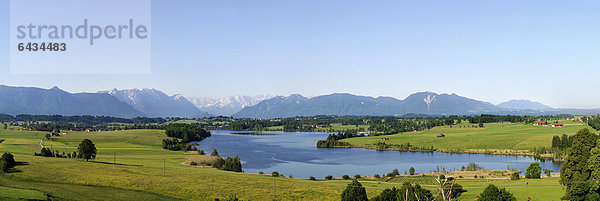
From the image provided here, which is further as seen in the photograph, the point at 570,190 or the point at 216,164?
the point at 216,164

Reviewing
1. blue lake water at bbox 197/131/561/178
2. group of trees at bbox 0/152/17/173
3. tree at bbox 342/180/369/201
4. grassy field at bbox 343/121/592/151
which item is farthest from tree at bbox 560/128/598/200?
grassy field at bbox 343/121/592/151

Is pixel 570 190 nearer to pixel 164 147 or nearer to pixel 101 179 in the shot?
pixel 101 179

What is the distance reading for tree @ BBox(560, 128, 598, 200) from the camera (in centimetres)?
4600

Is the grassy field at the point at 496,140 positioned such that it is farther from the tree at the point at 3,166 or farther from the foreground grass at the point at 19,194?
the foreground grass at the point at 19,194

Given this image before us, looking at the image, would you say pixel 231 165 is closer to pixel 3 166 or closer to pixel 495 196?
pixel 3 166

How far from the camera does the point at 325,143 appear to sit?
573 ft

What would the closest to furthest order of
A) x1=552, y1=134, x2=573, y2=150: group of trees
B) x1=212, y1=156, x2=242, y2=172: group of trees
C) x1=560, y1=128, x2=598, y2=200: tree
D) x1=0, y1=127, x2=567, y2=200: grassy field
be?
1. x1=560, y1=128, x2=598, y2=200: tree
2. x1=0, y1=127, x2=567, y2=200: grassy field
3. x1=212, y1=156, x2=242, y2=172: group of trees
4. x1=552, y1=134, x2=573, y2=150: group of trees

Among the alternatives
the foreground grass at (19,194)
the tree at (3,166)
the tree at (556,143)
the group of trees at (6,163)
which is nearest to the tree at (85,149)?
the group of trees at (6,163)

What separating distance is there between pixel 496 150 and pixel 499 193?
107 m

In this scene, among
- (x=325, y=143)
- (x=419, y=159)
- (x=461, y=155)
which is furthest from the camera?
(x=325, y=143)

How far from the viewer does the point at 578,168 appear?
4828 centimetres

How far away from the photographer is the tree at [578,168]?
46000 mm

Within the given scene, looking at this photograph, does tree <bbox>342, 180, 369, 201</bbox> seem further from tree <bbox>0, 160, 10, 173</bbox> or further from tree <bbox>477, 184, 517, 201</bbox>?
tree <bbox>0, 160, 10, 173</bbox>

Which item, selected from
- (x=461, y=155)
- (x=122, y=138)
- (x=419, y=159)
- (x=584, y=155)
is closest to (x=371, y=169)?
(x=419, y=159)
